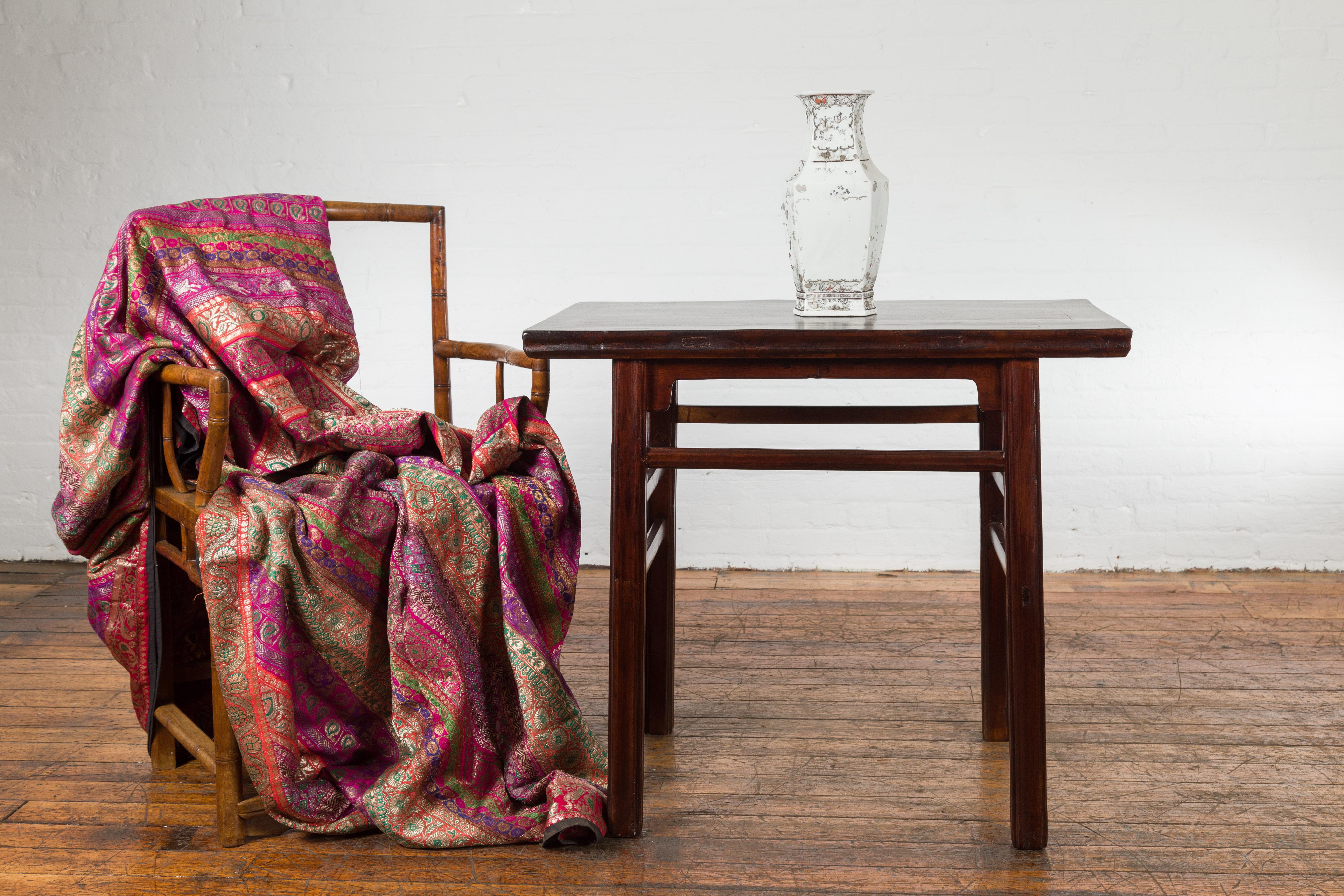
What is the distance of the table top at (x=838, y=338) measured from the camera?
1555mm

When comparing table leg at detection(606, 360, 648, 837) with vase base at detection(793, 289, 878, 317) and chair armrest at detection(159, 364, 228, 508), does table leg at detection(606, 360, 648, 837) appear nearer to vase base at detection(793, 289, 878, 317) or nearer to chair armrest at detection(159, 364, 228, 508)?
vase base at detection(793, 289, 878, 317)

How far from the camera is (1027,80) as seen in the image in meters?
3.17

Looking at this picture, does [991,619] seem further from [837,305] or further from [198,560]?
[198,560]

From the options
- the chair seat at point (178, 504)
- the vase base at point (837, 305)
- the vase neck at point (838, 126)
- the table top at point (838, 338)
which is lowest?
the chair seat at point (178, 504)

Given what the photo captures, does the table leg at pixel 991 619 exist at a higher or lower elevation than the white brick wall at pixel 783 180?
lower

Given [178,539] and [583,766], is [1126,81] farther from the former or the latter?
[178,539]

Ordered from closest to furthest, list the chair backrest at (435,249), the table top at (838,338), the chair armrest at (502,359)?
the table top at (838,338) → the chair armrest at (502,359) → the chair backrest at (435,249)

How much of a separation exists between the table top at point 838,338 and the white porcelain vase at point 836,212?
0.38 ft

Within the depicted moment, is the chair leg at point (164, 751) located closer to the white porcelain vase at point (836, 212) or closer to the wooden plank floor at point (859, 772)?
the wooden plank floor at point (859, 772)

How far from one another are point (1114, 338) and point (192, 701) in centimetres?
160

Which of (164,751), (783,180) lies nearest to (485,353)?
(164,751)

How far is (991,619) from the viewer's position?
2090 mm

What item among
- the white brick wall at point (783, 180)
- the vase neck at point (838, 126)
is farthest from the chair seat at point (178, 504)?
the white brick wall at point (783, 180)

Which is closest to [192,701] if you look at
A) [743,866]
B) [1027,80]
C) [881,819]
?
[743,866]
